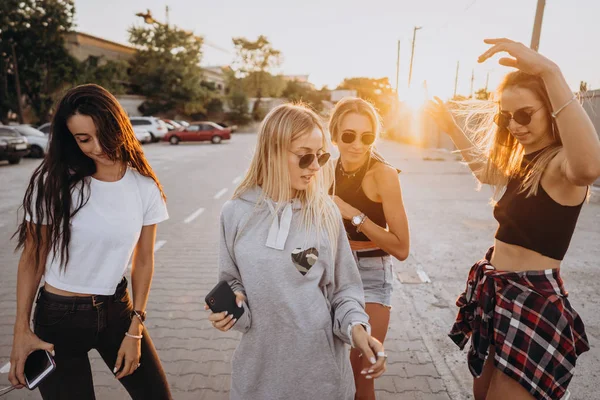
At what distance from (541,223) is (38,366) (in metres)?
2.29

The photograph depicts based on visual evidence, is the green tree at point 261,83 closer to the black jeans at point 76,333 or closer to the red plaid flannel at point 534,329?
the black jeans at point 76,333

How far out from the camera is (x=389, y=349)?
11.5ft

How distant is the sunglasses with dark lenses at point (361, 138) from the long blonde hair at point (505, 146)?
0.59 m

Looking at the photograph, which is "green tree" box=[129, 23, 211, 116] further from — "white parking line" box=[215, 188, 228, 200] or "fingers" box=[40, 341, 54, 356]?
"fingers" box=[40, 341, 54, 356]

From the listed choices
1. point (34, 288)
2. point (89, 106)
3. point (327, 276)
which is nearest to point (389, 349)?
point (327, 276)

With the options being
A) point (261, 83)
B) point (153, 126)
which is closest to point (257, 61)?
point (261, 83)

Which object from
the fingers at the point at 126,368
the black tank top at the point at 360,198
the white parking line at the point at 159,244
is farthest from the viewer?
the white parking line at the point at 159,244

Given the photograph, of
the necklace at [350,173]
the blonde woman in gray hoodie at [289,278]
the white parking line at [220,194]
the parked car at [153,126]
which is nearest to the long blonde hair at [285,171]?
the blonde woman in gray hoodie at [289,278]

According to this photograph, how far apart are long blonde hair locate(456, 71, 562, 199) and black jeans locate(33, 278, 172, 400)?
6.70 feet

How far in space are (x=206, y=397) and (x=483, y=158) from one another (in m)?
2.47

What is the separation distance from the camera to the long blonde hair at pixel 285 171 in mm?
1712

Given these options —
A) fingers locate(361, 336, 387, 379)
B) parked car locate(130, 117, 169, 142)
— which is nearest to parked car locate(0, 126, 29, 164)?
parked car locate(130, 117, 169, 142)

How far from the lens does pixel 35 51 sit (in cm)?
2789

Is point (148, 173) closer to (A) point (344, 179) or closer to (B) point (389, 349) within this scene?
(A) point (344, 179)
